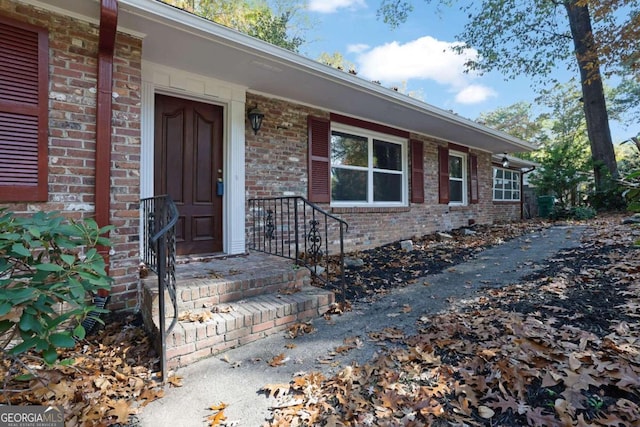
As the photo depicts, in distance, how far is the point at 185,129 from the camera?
157 inches

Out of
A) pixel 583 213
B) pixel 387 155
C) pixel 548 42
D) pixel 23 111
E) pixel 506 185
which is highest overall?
pixel 548 42

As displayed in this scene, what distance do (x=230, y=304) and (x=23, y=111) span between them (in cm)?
226

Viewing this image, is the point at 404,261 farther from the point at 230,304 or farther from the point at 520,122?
the point at 520,122

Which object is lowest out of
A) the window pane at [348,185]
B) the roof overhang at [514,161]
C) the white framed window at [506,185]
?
the window pane at [348,185]

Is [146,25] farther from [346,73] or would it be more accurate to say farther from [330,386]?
[330,386]

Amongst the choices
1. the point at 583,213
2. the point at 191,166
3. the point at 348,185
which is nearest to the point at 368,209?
the point at 348,185

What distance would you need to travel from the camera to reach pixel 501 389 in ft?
5.59

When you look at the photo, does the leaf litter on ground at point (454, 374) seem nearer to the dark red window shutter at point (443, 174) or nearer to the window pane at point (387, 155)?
the window pane at point (387, 155)

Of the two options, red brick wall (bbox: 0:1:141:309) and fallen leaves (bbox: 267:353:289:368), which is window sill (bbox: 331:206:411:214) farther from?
fallen leaves (bbox: 267:353:289:368)

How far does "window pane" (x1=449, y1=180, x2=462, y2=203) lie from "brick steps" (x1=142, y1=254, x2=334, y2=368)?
6.27 metres

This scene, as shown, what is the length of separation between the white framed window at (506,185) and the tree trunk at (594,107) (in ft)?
7.96

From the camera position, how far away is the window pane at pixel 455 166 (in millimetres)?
8574

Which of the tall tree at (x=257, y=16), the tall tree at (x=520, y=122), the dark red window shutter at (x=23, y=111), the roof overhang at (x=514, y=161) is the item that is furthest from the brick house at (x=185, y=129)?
the tall tree at (x=520, y=122)

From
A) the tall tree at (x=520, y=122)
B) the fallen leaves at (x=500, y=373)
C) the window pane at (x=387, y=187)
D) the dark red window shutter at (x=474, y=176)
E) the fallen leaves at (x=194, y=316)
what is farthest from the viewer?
the tall tree at (x=520, y=122)
